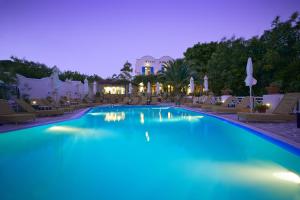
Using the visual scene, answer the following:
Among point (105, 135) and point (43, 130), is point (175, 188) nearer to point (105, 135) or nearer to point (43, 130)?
point (105, 135)

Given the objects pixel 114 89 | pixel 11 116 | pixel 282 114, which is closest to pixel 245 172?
pixel 282 114

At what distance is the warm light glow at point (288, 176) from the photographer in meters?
3.89

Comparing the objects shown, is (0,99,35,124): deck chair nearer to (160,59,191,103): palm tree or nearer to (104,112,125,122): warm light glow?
(104,112,125,122): warm light glow

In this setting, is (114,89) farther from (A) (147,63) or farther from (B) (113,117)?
(B) (113,117)

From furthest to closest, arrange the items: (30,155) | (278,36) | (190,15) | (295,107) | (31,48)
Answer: (31,48) < (190,15) < (278,36) < (295,107) < (30,155)

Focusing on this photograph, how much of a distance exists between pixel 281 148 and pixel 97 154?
436cm

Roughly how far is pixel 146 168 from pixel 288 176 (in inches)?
97.1

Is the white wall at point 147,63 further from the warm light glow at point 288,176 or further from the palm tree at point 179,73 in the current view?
the warm light glow at point 288,176

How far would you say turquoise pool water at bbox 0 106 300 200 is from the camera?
3.55m

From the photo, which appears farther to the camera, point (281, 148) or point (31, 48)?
point (31, 48)

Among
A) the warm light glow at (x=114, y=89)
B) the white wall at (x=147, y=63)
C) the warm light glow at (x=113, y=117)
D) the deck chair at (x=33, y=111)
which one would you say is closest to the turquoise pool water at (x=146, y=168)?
the deck chair at (x=33, y=111)

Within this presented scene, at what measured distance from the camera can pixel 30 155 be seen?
19.0 feet

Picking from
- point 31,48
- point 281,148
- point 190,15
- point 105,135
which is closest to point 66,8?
point 190,15

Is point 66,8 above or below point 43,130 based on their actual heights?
above
